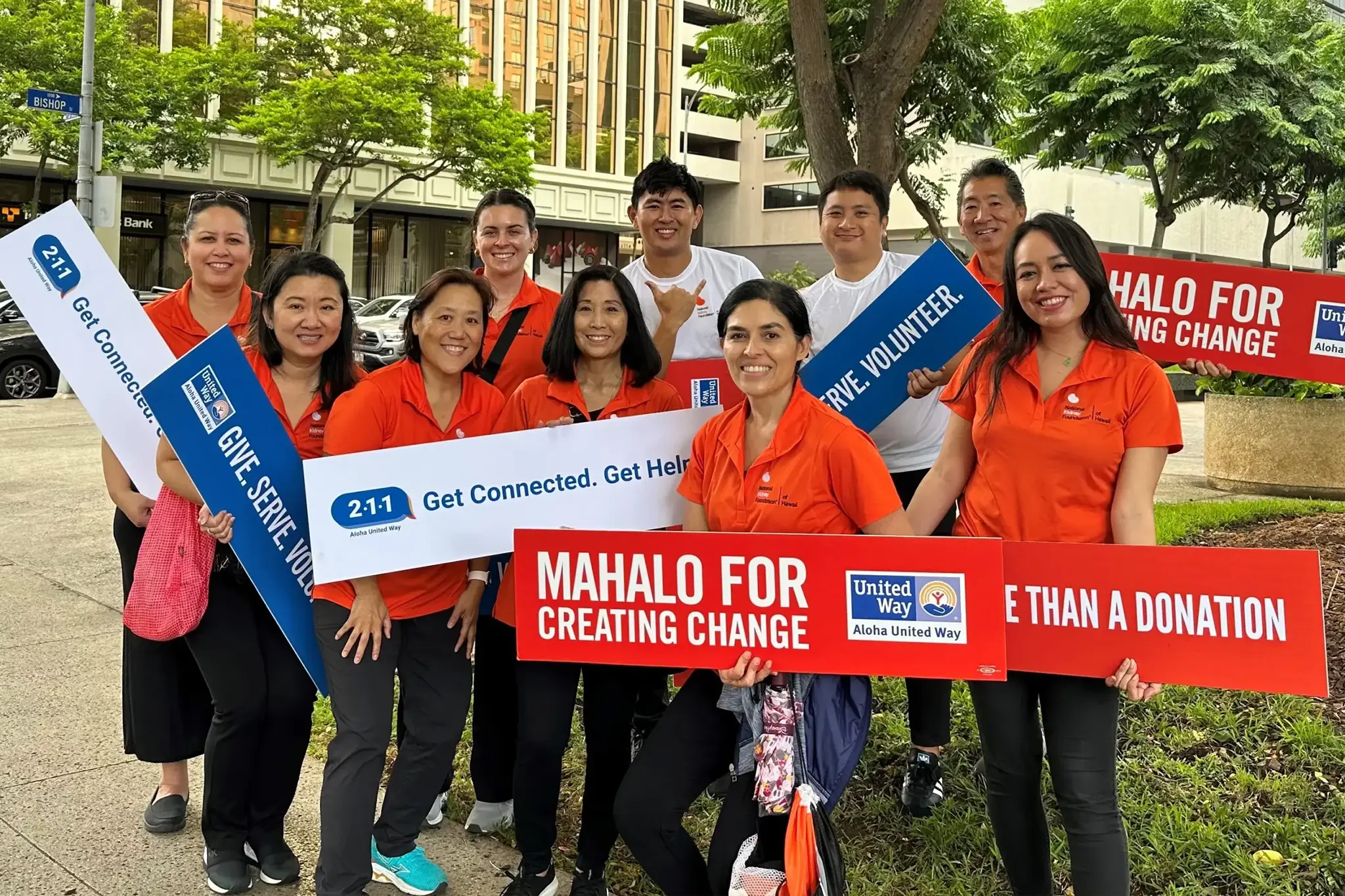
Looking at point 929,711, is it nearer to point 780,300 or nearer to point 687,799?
point 687,799

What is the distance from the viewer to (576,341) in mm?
3582

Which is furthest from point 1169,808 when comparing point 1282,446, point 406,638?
point 1282,446

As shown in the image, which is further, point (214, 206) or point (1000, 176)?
point (1000, 176)

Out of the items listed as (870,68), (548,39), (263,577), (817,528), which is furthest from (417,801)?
(548,39)

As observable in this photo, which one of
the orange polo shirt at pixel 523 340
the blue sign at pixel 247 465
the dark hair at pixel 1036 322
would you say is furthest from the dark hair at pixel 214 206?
the dark hair at pixel 1036 322

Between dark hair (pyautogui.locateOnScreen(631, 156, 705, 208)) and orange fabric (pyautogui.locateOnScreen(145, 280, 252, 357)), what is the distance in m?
1.52

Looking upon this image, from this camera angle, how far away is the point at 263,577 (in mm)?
3340

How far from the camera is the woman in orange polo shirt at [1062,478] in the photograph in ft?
9.05

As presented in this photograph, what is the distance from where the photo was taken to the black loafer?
3.85 m

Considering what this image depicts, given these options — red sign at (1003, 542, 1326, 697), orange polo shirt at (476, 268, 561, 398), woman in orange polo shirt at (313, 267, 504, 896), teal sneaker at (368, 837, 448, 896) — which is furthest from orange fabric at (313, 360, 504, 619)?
red sign at (1003, 542, 1326, 697)

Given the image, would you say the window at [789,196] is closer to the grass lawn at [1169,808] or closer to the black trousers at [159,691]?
the grass lawn at [1169,808]

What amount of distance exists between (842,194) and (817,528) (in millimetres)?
1585

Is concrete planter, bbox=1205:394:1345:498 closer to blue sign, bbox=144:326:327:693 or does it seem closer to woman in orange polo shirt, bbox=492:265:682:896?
woman in orange polo shirt, bbox=492:265:682:896

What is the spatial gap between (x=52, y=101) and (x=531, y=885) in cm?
1531
